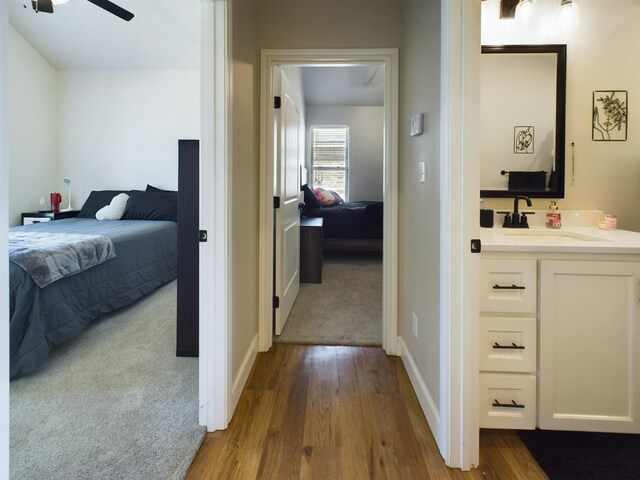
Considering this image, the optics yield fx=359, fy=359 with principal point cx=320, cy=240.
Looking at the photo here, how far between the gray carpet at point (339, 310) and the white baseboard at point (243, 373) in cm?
32

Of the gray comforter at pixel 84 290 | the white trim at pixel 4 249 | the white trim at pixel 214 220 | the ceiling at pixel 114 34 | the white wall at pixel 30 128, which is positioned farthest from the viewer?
the white wall at pixel 30 128

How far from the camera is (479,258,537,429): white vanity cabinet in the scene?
1.45 meters

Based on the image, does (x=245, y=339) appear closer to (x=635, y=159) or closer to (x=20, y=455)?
(x=20, y=455)

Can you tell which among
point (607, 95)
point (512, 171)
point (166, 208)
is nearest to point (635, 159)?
point (607, 95)

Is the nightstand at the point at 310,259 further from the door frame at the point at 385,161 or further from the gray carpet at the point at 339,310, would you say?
the door frame at the point at 385,161

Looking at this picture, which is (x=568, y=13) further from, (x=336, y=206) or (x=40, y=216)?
(x=40, y=216)

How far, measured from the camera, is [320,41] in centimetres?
230

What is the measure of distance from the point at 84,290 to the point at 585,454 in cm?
299

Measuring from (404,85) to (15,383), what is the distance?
9.06 ft

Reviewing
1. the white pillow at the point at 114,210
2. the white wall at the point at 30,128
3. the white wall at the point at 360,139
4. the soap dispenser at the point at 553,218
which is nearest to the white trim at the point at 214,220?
the soap dispenser at the point at 553,218

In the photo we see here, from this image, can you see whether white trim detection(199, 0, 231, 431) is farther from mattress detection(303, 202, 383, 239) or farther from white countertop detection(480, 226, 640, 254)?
mattress detection(303, 202, 383, 239)

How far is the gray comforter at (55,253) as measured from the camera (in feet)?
6.82

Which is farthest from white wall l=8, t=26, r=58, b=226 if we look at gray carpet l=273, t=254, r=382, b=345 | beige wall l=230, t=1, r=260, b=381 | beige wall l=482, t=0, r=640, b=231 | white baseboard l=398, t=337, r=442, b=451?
beige wall l=482, t=0, r=640, b=231

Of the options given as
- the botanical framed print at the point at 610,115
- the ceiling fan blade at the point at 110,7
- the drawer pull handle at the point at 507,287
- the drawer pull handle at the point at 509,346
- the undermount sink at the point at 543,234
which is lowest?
the drawer pull handle at the point at 509,346
